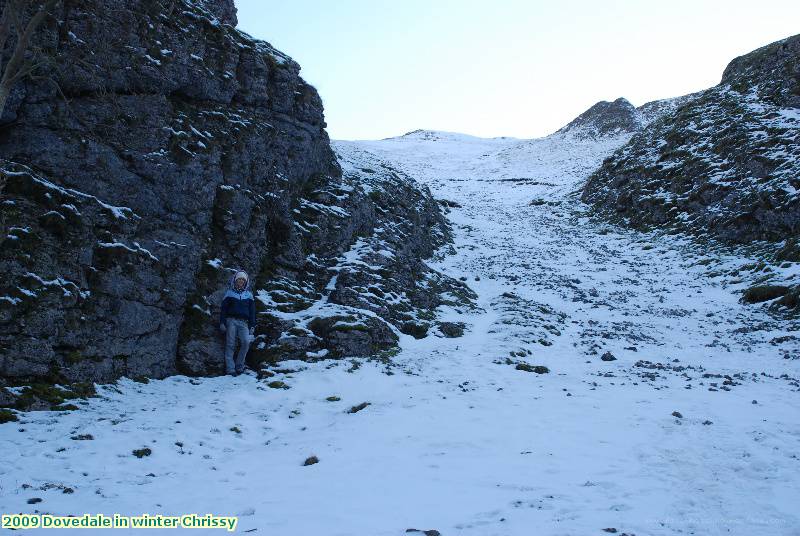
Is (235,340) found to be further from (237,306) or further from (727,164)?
(727,164)

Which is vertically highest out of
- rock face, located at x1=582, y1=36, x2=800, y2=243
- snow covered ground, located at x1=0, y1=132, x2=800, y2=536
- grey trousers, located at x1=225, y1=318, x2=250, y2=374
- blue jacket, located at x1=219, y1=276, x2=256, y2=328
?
rock face, located at x1=582, y1=36, x2=800, y2=243

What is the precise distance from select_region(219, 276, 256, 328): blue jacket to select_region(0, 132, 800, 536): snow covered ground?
182 centimetres

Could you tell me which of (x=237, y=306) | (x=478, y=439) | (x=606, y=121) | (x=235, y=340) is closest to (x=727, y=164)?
(x=478, y=439)

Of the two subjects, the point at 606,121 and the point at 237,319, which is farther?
the point at 606,121

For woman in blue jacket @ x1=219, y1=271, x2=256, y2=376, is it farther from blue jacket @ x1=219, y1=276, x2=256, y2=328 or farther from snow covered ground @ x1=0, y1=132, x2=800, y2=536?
snow covered ground @ x1=0, y1=132, x2=800, y2=536

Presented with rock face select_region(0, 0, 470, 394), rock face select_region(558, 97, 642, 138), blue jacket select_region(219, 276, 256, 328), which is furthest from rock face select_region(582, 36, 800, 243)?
rock face select_region(558, 97, 642, 138)

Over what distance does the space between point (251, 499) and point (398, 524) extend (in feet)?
7.52

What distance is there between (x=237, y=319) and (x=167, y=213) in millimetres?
3739

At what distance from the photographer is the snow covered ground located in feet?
22.2

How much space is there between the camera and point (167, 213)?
571 inches

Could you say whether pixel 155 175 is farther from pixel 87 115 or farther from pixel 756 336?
pixel 756 336

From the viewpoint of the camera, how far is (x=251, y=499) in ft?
23.9

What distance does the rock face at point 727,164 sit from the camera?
30203 mm

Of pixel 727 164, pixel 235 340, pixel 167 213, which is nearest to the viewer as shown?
pixel 235 340
